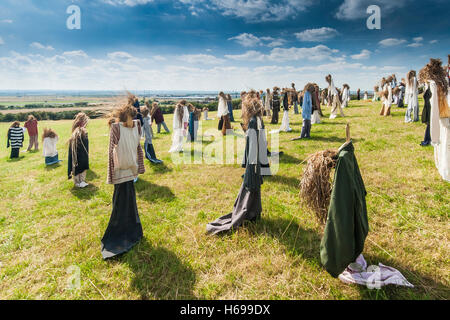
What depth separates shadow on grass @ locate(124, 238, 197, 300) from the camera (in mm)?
3248

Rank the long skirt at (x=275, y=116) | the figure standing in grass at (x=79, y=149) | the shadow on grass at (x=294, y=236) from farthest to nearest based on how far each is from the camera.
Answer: the long skirt at (x=275, y=116) → the figure standing in grass at (x=79, y=149) → the shadow on grass at (x=294, y=236)

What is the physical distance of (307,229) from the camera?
4508 mm

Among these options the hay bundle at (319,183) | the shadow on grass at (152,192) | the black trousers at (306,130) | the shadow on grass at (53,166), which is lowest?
the shadow on grass at (152,192)

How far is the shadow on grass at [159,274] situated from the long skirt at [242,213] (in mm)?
996

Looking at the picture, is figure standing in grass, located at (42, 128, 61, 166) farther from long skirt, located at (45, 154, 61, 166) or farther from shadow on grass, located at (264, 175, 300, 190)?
shadow on grass, located at (264, 175, 300, 190)

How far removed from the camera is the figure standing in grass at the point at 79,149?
23.1 ft

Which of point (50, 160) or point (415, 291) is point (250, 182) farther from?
point (50, 160)

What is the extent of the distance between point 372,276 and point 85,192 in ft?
24.4

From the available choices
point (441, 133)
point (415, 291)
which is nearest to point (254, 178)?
point (415, 291)

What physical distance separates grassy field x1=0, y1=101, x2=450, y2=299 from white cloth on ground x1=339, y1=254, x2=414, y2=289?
87 millimetres

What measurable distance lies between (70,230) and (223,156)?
21.4 ft

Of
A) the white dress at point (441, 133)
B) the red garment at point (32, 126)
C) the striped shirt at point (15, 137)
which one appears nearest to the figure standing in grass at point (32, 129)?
the red garment at point (32, 126)

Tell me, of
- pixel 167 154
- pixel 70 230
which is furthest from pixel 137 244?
pixel 167 154

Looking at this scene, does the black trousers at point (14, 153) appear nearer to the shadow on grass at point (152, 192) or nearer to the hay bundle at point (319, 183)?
the shadow on grass at point (152, 192)
